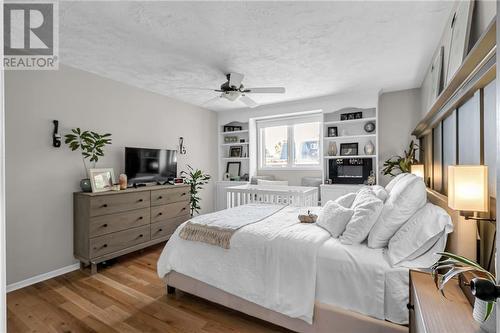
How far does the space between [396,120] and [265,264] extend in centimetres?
359

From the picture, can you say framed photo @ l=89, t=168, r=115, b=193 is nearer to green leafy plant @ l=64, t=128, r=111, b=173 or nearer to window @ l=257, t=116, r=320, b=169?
green leafy plant @ l=64, t=128, r=111, b=173

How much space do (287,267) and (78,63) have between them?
Answer: 10.9 ft

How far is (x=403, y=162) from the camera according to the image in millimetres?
3582

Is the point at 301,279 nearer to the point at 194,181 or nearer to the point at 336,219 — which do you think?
the point at 336,219

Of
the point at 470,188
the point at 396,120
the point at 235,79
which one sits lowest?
the point at 470,188

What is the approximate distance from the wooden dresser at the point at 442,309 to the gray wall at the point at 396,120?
10.7 feet

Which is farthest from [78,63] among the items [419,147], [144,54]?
[419,147]

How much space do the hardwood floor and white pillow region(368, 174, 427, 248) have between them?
1.06 m

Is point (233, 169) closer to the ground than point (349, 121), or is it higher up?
closer to the ground

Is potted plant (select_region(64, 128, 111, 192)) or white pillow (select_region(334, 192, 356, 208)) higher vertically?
potted plant (select_region(64, 128, 111, 192))

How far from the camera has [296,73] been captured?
329cm

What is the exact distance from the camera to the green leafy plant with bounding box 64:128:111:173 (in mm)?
2930

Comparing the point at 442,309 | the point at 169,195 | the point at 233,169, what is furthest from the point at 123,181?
the point at 442,309

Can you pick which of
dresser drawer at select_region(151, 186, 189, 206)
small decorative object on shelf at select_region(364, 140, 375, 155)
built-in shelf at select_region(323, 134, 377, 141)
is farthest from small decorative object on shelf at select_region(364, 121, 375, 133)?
dresser drawer at select_region(151, 186, 189, 206)
